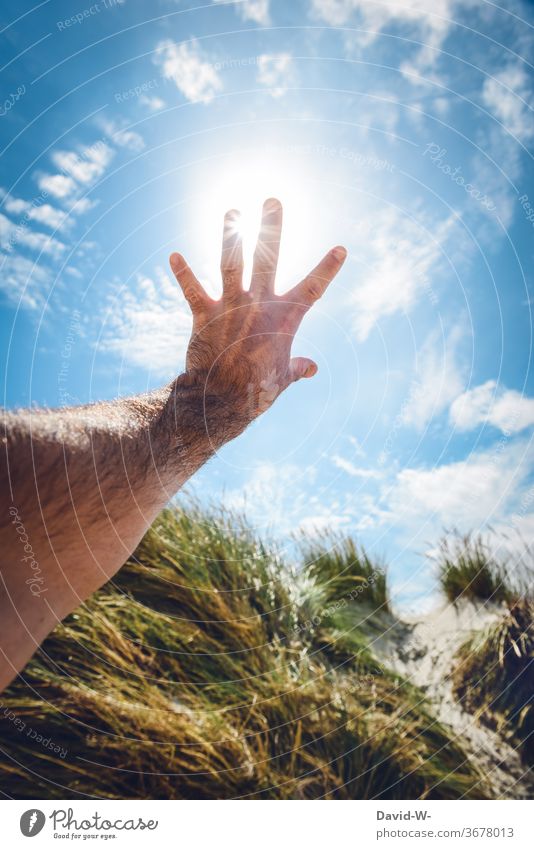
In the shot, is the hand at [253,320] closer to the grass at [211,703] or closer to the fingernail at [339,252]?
the fingernail at [339,252]

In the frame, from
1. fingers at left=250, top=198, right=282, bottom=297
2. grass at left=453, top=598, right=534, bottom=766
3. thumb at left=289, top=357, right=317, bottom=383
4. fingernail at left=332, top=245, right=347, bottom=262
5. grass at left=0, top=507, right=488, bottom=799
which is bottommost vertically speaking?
grass at left=453, top=598, right=534, bottom=766

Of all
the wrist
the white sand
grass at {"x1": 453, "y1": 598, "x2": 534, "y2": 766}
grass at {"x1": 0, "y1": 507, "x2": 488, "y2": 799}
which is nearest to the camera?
the wrist

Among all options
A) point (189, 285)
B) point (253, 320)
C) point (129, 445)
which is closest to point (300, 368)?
point (253, 320)

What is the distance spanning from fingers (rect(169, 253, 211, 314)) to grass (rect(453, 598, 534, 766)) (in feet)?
12.3

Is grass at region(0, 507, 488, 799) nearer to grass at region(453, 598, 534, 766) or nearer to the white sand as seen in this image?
the white sand

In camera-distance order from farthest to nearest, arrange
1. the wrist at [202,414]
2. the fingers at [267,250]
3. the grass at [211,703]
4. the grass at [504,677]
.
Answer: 1. the grass at [504,677]
2. the grass at [211,703]
3. the fingers at [267,250]
4. the wrist at [202,414]

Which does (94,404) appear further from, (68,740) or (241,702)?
(241,702)

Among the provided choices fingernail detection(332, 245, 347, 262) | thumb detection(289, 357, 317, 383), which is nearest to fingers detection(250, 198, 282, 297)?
fingernail detection(332, 245, 347, 262)

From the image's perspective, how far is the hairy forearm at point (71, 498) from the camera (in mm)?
1350

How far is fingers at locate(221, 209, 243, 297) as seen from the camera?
7.00 ft

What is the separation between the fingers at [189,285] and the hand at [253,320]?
112 mm

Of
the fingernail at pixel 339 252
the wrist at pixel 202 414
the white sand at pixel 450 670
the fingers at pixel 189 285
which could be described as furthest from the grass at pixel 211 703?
the fingernail at pixel 339 252

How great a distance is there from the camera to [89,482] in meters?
1.48

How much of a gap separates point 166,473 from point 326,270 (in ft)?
3.81
